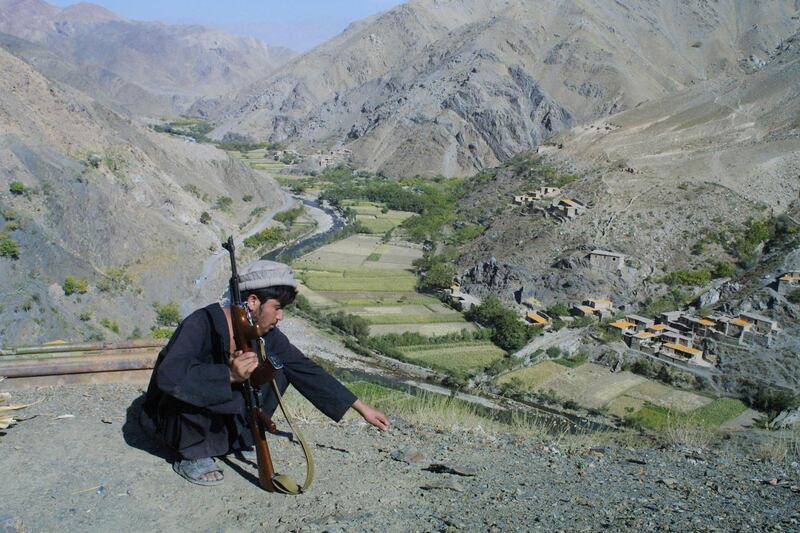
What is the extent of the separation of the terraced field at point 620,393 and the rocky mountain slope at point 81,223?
14.5 metres

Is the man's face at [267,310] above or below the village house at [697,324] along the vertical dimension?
above

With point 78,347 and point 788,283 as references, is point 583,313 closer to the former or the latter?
point 788,283

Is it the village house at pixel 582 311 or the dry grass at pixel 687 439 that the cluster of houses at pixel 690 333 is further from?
Answer: the dry grass at pixel 687 439

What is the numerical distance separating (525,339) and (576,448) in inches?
796

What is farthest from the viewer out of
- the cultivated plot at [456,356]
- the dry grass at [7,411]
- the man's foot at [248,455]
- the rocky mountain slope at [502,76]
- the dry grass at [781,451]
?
the rocky mountain slope at [502,76]

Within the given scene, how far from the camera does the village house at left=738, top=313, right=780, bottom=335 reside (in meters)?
22.5

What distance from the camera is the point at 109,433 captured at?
4832 millimetres

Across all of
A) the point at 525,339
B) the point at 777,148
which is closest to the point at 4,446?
the point at 525,339

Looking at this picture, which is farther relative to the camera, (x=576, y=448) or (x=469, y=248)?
(x=469, y=248)

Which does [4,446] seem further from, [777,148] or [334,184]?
[334,184]

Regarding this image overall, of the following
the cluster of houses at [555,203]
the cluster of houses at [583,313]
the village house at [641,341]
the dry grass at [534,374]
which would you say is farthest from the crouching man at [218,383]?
the cluster of houses at [555,203]

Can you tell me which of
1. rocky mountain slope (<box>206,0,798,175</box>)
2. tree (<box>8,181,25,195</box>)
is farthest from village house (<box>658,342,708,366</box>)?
rocky mountain slope (<box>206,0,798,175</box>)

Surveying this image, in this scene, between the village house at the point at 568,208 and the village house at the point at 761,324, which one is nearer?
the village house at the point at 761,324

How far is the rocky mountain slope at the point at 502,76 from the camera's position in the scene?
2896 inches
